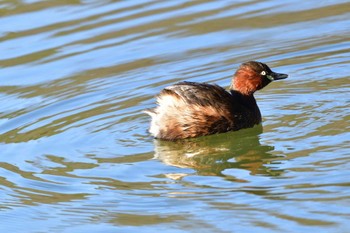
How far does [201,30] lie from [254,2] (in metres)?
1.20

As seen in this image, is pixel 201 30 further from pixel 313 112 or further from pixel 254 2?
pixel 313 112

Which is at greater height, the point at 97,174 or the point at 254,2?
the point at 254,2

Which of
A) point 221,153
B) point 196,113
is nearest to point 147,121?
point 196,113

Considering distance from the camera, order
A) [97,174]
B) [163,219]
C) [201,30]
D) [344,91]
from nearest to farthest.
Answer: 1. [163,219]
2. [97,174]
3. [344,91]
4. [201,30]

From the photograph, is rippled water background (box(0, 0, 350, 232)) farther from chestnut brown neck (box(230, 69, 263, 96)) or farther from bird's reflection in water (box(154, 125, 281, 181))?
chestnut brown neck (box(230, 69, 263, 96))

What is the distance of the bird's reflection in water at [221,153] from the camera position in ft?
25.3

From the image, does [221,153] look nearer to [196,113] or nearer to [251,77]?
[196,113]

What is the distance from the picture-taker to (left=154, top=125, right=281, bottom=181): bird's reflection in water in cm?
771

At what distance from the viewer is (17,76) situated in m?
11.1

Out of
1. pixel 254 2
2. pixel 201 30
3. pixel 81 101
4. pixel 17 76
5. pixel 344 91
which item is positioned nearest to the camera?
pixel 344 91

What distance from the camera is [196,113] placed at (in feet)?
28.3

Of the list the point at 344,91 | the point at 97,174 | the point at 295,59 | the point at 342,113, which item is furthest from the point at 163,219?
the point at 295,59

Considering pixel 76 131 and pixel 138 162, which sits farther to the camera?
Result: pixel 76 131

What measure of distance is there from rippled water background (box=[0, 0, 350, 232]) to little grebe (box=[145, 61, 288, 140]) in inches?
4.3
